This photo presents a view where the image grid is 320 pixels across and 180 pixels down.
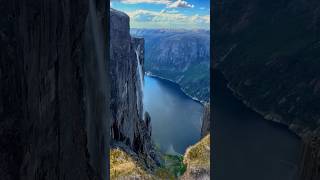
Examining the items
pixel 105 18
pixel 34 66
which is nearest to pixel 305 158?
pixel 34 66

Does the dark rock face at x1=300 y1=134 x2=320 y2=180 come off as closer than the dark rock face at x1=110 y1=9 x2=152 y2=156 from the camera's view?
Yes

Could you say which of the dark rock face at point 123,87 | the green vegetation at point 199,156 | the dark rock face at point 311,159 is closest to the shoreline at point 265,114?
the dark rock face at point 311,159

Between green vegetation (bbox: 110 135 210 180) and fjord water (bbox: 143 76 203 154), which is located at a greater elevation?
green vegetation (bbox: 110 135 210 180)

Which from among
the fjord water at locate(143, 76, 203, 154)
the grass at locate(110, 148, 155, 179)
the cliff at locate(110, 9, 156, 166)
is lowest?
the fjord water at locate(143, 76, 203, 154)

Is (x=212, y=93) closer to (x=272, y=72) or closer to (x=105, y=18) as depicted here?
(x=272, y=72)

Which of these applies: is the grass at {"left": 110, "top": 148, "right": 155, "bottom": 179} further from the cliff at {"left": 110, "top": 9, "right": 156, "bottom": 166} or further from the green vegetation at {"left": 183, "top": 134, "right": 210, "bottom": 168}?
the green vegetation at {"left": 183, "top": 134, "right": 210, "bottom": 168}

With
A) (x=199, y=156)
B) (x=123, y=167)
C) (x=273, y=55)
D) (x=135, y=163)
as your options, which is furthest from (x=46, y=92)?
(x=199, y=156)

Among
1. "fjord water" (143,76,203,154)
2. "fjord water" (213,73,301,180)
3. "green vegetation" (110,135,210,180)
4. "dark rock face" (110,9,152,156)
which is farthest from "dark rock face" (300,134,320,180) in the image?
"fjord water" (143,76,203,154)
